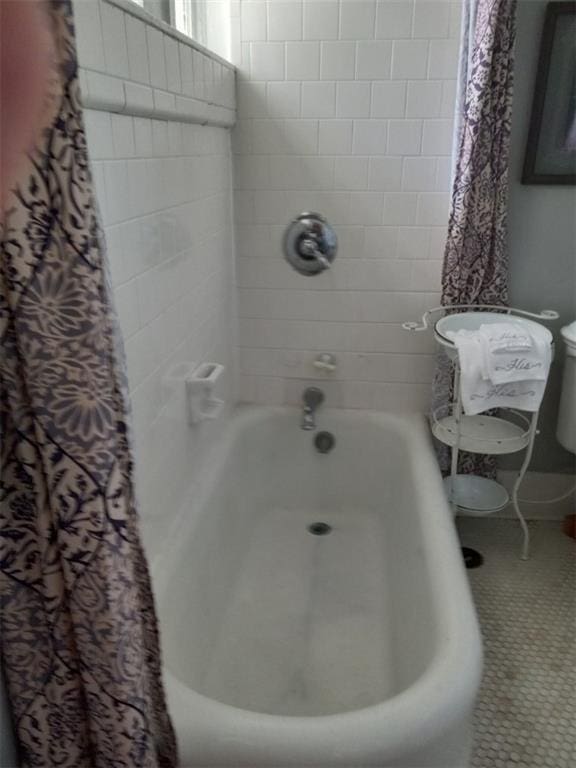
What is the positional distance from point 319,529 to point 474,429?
71 cm

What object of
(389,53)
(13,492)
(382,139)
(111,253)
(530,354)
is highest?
(389,53)

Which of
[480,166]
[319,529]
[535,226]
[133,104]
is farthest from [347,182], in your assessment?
[319,529]

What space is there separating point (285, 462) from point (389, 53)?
153 cm

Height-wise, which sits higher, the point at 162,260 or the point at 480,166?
the point at 480,166

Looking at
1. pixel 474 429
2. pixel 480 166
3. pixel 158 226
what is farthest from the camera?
pixel 474 429

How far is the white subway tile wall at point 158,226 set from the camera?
115 centimetres

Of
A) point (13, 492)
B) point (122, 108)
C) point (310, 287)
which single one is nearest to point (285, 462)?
point (310, 287)

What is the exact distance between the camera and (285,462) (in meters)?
2.41

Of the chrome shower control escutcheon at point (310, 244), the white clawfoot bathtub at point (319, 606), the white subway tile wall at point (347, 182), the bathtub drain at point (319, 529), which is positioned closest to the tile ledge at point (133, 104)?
the white subway tile wall at point (347, 182)

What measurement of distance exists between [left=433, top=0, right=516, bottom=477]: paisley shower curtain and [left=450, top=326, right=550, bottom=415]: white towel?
32 centimetres

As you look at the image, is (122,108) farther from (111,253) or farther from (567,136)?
(567,136)

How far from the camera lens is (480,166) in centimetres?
189

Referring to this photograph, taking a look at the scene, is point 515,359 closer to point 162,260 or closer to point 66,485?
point 162,260

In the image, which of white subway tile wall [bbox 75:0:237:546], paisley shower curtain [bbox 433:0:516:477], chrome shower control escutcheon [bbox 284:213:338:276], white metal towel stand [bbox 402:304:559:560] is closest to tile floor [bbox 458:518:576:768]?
white metal towel stand [bbox 402:304:559:560]
